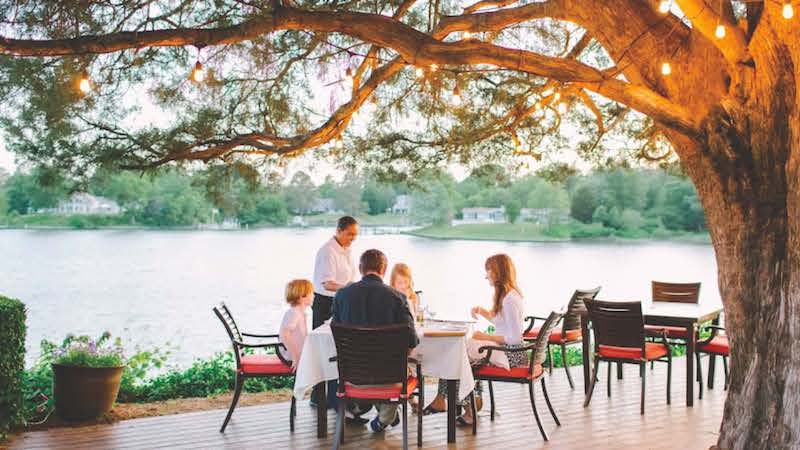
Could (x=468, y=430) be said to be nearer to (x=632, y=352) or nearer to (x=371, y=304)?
(x=371, y=304)

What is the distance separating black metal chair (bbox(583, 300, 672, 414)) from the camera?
5797 mm

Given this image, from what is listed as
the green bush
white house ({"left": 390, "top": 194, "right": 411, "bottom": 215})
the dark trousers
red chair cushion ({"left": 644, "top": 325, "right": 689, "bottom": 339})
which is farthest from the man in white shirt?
white house ({"left": 390, "top": 194, "right": 411, "bottom": 215})

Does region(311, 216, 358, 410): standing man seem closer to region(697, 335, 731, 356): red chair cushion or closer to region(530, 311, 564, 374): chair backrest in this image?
region(530, 311, 564, 374): chair backrest

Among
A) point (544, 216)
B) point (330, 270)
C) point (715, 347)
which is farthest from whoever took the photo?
point (544, 216)

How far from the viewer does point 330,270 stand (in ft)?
18.5

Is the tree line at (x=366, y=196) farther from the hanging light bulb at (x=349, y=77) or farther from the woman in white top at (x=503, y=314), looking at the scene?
the woman in white top at (x=503, y=314)

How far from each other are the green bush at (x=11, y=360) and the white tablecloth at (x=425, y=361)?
1.82 metres

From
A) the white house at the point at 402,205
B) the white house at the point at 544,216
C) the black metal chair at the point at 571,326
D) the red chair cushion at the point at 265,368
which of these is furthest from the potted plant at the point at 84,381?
the white house at the point at 544,216

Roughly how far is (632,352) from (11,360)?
4.46 meters

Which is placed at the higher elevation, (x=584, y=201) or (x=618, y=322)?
(x=584, y=201)

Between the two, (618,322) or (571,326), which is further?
(571,326)

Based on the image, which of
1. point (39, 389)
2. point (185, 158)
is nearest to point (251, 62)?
point (185, 158)

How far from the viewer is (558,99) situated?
6.41 m

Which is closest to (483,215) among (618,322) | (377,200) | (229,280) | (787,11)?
(377,200)
